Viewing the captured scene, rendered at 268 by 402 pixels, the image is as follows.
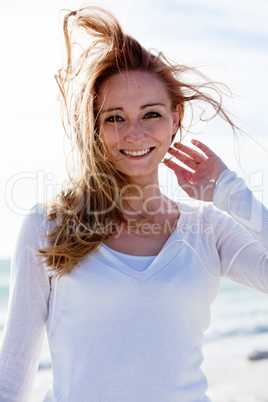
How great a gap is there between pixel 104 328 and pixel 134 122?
0.93 metres

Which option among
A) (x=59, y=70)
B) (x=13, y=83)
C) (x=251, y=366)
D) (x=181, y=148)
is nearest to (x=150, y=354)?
(x=181, y=148)

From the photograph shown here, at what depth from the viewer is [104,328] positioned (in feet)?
7.16

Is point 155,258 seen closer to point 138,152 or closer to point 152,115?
point 138,152

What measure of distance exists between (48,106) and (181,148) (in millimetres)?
12296

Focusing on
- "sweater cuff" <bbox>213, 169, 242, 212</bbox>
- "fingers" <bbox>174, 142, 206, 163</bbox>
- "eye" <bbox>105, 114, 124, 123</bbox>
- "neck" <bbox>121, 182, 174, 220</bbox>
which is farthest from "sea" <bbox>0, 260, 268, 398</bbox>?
"eye" <bbox>105, 114, 124, 123</bbox>

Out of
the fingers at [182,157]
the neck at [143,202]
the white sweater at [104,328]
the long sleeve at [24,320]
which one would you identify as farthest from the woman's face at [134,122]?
the long sleeve at [24,320]

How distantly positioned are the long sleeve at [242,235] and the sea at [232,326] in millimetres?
5105

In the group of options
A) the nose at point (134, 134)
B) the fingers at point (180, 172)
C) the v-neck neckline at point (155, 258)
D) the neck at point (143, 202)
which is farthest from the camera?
the fingers at point (180, 172)

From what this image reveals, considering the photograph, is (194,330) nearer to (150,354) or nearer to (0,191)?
(150,354)

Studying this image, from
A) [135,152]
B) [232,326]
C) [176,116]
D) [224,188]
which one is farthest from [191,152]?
[232,326]

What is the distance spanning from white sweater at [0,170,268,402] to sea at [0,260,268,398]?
5.11 metres

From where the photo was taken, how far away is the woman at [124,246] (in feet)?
7.16

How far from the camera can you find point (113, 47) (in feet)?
8.59

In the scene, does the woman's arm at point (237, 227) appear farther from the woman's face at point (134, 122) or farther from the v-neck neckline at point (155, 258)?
the woman's face at point (134, 122)
